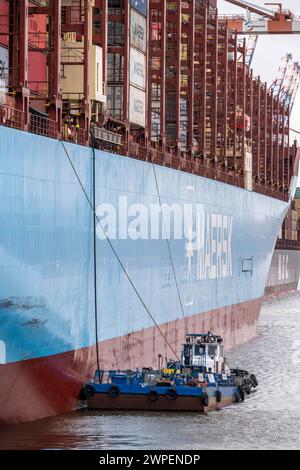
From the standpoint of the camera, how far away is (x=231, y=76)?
6788cm

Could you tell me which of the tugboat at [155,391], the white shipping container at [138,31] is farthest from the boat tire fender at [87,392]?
the white shipping container at [138,31]

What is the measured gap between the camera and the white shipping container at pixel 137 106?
42.1 metres

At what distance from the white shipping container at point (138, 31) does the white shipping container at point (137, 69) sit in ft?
0.87

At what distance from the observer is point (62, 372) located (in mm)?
30656

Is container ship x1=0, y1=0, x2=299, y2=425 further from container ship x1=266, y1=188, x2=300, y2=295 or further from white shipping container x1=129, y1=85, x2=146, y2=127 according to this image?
container ship x1=266, y1=188, x2=300, y2=295

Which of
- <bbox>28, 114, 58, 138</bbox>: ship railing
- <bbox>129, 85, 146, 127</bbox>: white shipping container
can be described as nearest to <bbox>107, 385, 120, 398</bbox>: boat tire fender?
<bbox>28, 114, 58, 138</bbox>: ship railing

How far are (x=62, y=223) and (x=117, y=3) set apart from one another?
44.0 feet

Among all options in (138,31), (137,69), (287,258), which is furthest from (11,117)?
(287,258)

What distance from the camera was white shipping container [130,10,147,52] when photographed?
4216 centimetres

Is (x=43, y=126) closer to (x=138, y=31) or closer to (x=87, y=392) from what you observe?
(x=87, y=392)

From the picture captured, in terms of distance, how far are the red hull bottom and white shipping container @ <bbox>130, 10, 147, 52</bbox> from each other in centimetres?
920

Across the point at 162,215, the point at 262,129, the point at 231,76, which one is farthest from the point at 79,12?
the point at 262,129

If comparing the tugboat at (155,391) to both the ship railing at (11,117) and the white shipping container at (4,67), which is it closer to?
the ship railing at (11,117)
